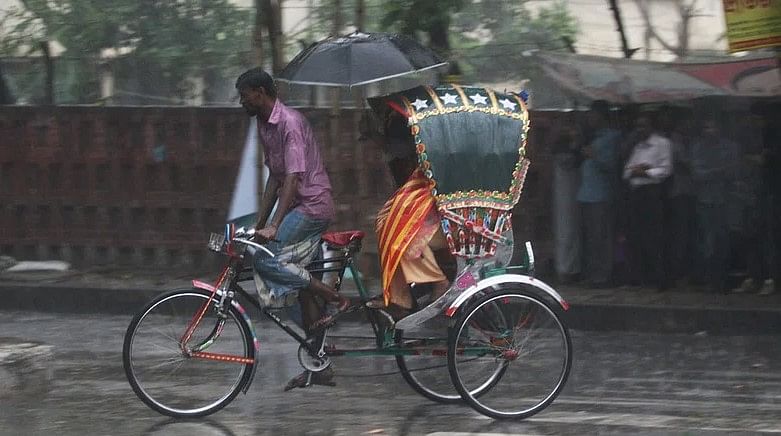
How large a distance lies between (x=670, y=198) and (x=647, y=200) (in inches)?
8.3

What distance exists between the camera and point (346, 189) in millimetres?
11625

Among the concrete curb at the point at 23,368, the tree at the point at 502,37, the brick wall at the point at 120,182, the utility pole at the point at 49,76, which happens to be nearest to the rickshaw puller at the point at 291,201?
the concrete curb at the point at 23,368

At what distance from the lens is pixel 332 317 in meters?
6.39

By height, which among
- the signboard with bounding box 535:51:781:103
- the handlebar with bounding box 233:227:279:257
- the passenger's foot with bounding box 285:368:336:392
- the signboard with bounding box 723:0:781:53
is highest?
the signboard with bounding box 723:0:781:53

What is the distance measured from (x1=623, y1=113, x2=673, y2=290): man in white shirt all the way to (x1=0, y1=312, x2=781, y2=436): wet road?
189 centimetres

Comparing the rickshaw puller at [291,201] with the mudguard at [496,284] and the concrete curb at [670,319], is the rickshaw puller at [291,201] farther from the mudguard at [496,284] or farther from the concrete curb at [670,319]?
the concrete curb at [670,319]

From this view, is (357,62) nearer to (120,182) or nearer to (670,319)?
(670,319)

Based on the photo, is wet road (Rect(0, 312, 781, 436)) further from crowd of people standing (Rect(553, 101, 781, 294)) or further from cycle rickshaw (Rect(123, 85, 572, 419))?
crowd of people standing (Rect(553, 101, 781, 294))

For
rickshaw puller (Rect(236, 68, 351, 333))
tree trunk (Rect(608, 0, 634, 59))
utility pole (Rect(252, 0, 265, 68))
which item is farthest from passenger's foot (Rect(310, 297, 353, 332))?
tree trunk (Rect(608, 0, 634, 59))

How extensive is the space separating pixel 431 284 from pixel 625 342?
3.16 m

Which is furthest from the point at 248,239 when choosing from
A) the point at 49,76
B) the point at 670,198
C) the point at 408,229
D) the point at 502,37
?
the point at 49,76

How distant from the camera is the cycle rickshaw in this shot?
6.18 meters

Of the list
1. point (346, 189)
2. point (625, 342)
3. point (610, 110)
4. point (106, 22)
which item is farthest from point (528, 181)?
point (106, 22)

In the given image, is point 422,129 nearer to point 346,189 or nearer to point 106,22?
point 346,189
